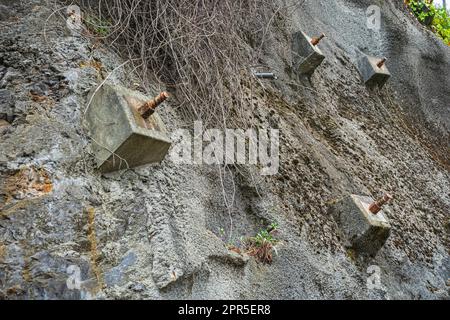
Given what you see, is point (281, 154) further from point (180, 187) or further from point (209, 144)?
point (180, 187)

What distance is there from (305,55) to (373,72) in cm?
115

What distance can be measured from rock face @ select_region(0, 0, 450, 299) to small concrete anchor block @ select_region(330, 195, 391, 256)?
0.07 m

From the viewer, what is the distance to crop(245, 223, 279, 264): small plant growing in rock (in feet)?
8.57

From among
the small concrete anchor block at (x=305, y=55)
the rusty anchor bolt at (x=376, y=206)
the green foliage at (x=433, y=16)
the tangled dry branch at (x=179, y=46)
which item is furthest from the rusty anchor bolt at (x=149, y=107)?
the green foliage at (x=433, y=16)

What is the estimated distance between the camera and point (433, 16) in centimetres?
731

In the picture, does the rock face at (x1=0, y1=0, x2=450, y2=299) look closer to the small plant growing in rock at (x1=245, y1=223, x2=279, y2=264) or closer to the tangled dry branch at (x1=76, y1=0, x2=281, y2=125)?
the small plant growing in rock at (x1=245, y1=223, x2=279, y2=264)

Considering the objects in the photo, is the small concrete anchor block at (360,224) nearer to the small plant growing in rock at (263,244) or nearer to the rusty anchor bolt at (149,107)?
the small plant growing in rock at (263,244)

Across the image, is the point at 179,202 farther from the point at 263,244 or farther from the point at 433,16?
the point at 433,16

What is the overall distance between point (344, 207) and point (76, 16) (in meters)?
1.96

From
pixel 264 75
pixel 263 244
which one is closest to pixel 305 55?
pixel 264 75

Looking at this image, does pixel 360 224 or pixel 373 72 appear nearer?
pixel 360 224

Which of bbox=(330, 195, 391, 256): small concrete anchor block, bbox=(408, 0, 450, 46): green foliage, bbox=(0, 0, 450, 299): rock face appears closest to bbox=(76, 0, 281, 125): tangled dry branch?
bbox=(0, 0, 450, 299): rock face
